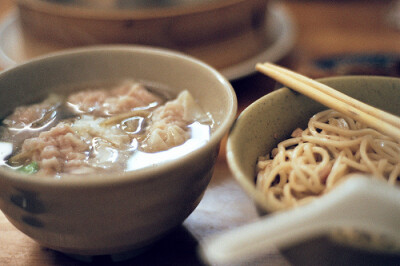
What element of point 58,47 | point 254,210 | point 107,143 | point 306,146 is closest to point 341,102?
point 306,146

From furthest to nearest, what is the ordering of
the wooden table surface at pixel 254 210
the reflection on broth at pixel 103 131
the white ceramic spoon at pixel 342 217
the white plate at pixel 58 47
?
the white plate at pixel 58 47 < the reflection on broth at pixel 103 131 < the wooden table surface at pixel 254 210 < the white ceramic spoon at pixel 342 217

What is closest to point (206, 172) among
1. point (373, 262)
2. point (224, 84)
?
point (224, 84)

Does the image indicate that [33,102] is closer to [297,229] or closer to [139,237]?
[139,237]

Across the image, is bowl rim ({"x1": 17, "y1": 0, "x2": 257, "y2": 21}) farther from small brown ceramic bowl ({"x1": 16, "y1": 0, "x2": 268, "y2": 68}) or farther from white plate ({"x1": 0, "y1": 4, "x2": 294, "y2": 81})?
white plate ({"x1": 0, "y1": 4, "x2": 294, "y2": 81})

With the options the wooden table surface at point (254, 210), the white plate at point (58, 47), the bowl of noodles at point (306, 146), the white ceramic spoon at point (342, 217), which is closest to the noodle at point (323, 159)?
the bowl of noodles at point (306, 146)

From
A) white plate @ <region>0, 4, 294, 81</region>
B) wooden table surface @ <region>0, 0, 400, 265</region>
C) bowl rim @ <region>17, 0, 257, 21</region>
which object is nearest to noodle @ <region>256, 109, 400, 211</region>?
wooden table surface @ <region>0, 0, 400, 265</region>

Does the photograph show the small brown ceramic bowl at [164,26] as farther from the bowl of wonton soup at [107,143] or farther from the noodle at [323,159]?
the noodle at [323,159]
